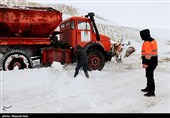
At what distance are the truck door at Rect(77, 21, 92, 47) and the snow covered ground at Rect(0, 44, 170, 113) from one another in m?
1.64

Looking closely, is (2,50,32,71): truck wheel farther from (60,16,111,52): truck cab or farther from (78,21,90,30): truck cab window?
(78,21,90,30): truck cab window

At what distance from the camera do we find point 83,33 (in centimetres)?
1307

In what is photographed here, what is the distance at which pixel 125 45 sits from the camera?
53.6 feet

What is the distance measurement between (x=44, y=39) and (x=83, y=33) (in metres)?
1.83

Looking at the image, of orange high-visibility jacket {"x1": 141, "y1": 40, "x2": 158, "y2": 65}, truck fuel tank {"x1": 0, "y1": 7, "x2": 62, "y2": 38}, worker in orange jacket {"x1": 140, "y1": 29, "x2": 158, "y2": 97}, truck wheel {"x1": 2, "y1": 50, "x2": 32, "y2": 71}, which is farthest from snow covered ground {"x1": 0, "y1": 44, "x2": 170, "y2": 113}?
truck fuel tank {"x1": 0, "y1": 7, "x2": 62, "y2": 38}

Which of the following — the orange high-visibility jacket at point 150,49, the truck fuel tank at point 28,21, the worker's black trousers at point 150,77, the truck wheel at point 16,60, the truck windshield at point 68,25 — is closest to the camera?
the orange high-visibility jacket at point 150,49

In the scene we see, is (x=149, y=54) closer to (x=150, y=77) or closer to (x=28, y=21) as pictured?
(x=150, y=77)

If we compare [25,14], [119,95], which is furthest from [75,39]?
[119,95]

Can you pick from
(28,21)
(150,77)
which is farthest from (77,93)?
(28,21)

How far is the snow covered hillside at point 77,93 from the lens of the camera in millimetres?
6941

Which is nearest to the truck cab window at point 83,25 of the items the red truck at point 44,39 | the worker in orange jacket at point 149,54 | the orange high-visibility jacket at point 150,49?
the red truck at point 44,39

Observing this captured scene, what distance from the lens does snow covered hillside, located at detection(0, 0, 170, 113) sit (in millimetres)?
6941

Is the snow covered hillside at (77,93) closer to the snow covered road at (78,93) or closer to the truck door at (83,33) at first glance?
the snow covered road at (78,93)

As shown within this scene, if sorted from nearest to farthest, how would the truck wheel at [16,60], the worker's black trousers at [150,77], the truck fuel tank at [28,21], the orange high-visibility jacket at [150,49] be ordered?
the orange high-visibility jacket at [150,49] → the worker's black trousers at [150,77] → the truck wheel at [16,60] → the truck fuel tank at [28,21]
